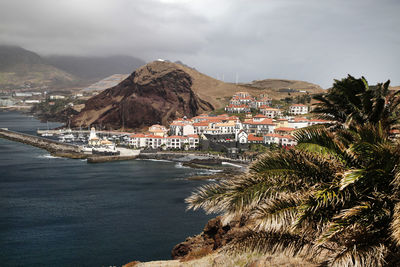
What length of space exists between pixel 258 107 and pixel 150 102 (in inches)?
1303

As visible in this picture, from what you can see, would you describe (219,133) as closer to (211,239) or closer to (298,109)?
(298,109)

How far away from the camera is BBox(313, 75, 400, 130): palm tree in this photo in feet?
22.5

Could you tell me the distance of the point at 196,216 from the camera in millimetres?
30703

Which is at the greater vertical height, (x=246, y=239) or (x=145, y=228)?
(x=246, y=239)

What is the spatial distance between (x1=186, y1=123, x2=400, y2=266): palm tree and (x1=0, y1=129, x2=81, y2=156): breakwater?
6623cm

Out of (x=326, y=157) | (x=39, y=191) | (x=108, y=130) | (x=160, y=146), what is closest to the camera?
(x=326, y=157)

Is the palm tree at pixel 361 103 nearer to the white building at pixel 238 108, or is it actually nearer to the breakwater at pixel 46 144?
the breakwater at pixel 46 144

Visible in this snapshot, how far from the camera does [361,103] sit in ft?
23.6

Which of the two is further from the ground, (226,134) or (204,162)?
(226,134)

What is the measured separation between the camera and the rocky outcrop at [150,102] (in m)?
111

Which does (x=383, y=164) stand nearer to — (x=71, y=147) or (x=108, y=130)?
(x=71, y=147)

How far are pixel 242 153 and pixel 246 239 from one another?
197 ft

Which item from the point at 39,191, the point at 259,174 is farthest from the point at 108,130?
the point at 259,174

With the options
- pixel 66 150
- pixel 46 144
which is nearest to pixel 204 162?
pixel 66 150
